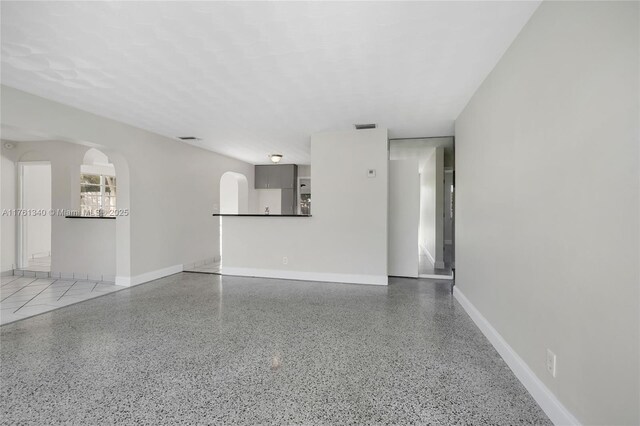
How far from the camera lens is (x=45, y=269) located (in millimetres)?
5137

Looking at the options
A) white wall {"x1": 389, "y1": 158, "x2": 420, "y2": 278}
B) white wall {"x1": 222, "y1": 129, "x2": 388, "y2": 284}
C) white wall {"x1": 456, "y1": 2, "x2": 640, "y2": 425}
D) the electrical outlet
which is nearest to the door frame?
white wall {"x1": 222, "y1": 129, "x2": 388, "y2": 284}

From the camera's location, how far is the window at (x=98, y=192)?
6.87 meters

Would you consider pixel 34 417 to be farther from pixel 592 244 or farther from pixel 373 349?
pixel 592 244

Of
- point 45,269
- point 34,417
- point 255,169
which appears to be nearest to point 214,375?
point 34,417

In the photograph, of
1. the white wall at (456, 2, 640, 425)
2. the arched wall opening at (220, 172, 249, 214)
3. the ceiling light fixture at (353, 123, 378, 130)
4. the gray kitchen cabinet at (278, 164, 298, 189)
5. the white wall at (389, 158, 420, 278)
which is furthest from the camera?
the gray kitchen cabinet at (278, 164, 298, 189)

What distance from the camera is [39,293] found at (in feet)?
13.2

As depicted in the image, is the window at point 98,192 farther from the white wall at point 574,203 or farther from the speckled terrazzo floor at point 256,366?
the white wall at point 574,203

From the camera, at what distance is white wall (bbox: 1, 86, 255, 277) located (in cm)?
324

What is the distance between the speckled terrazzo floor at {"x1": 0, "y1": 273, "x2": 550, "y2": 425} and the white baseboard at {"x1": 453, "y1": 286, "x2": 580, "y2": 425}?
0.05 metres

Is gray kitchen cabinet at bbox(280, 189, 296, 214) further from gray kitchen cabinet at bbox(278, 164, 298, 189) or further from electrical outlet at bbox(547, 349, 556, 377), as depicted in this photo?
electrical outlet at bbox(547, 349, 556, 377)

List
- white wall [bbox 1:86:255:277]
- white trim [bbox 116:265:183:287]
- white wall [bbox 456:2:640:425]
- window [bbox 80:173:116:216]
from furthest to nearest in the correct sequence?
A: window [bbox 80:173:116:216] < white trim [bbox 116:265:183:287] < white wall [bbox 1:86:255:277] < white wall [bbox 456:2:640:425]

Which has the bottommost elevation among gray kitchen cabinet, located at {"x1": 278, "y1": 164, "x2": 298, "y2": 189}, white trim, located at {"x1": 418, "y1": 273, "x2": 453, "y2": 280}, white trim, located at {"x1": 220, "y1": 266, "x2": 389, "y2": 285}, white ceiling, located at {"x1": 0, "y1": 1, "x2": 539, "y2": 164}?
white trim, located at {"x1": 418, "y1": 273, "x2": 453, "y2": 280}

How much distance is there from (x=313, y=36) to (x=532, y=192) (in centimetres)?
180

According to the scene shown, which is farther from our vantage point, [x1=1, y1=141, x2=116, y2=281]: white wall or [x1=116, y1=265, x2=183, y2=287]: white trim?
[x1=1, y1=141, x2=116, y2=281]: white wall
